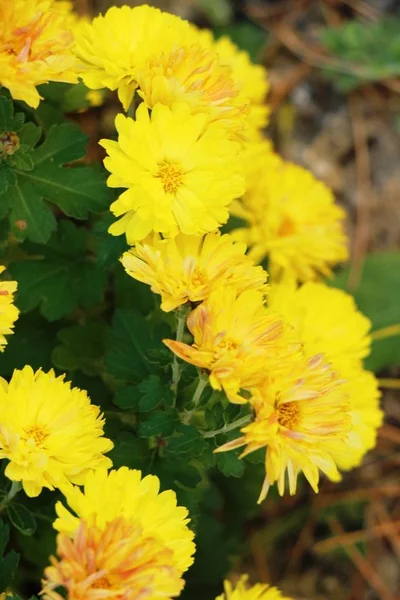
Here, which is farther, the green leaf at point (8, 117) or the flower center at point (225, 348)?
the green leaf at point (8, 117)

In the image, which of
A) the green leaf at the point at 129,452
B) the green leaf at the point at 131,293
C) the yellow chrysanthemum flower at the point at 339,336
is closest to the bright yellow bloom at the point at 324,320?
the yellow chrysanthemum flower at the point at 339,336

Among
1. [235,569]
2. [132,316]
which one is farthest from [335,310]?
[235,569]

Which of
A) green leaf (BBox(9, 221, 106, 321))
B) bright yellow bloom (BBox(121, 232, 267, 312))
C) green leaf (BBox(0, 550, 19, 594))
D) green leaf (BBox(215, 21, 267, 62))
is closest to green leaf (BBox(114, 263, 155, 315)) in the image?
green leaf (BBox(9, 221, 106, 321))

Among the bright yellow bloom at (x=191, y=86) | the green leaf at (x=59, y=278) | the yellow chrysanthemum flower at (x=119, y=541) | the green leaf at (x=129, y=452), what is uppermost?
the bright yellow bloom at (x=191, y=86)

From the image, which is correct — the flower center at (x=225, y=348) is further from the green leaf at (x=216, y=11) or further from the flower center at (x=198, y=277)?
the green leaf at (x=216, y=11)

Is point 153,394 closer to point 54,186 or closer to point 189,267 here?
point 189,267

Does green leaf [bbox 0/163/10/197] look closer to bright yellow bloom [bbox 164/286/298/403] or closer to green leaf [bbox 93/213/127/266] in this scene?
green leaf [bbox 93/213/127/266]
